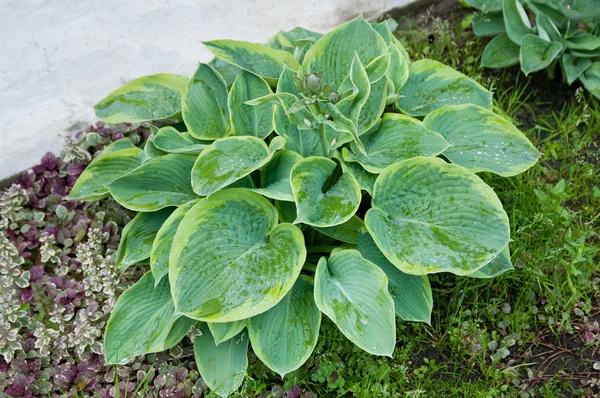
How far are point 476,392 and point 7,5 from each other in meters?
3.22

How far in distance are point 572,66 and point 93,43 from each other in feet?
8.40

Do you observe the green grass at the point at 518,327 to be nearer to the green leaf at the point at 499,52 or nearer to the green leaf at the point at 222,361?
the green leaf at the point at 222,361

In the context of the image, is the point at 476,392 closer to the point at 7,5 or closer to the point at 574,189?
the point at 574,189

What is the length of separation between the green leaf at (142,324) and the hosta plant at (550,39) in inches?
77.8

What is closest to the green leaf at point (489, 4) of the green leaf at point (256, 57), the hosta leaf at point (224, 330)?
the green leaf at point (256, 57)

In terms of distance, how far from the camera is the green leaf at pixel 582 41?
2.78m

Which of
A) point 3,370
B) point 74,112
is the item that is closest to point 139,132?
point 74,112

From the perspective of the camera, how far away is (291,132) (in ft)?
7.39

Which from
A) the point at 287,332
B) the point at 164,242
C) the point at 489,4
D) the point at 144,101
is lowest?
the point at 287,332

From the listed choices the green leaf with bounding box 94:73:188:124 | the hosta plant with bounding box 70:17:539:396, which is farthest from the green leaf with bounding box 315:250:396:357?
the green leaf with bounding box 94:73:188:124

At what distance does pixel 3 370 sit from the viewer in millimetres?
2240

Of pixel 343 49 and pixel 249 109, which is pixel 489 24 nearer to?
pixel 343 49

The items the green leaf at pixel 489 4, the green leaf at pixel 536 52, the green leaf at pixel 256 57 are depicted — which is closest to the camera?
the green leaf at pixel 256 57

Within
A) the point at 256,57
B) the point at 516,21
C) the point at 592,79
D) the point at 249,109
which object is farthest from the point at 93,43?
the point at 592,79
